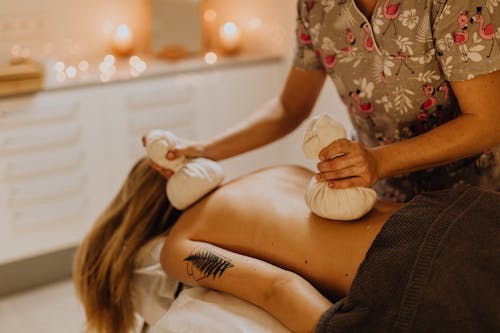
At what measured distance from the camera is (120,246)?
5.95 ft

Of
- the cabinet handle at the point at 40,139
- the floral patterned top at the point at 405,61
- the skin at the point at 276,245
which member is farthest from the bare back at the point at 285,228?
the cabinet handle at the point at 40,139

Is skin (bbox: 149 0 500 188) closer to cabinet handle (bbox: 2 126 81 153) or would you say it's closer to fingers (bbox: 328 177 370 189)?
fingers (bbox: 328 177 370 189)

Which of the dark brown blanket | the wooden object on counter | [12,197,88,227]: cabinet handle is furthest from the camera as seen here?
[12,197,88,227]: cabinet handle

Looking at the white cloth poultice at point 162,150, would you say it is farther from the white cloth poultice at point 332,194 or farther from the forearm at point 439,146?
the forearm at point 439,146

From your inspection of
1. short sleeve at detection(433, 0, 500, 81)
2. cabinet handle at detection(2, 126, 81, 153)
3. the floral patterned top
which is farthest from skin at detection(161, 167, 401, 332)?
cabinet handle at detection(2, 126, 81, 153)

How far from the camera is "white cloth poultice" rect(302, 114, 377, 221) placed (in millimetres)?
1437

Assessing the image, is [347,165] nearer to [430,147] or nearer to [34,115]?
[430,147]

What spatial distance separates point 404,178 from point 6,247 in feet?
5.91

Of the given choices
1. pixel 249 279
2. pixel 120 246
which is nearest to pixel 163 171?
pixel 120 246

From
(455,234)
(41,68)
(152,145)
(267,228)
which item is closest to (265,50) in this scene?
(41,68)

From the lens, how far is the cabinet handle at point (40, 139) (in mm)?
2787

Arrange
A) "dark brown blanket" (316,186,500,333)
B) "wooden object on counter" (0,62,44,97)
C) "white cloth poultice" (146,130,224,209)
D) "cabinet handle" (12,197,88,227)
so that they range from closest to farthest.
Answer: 1. "dark brown blanket" (316,186,500,333)
2. "white cloth poultice" (146,130,224,209)
3. "wooden object on counter" (0,62,44,97)
4. "cabinet handle" (12,197,88,227)

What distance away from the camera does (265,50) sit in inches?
137

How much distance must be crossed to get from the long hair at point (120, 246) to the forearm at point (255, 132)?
0.18m
